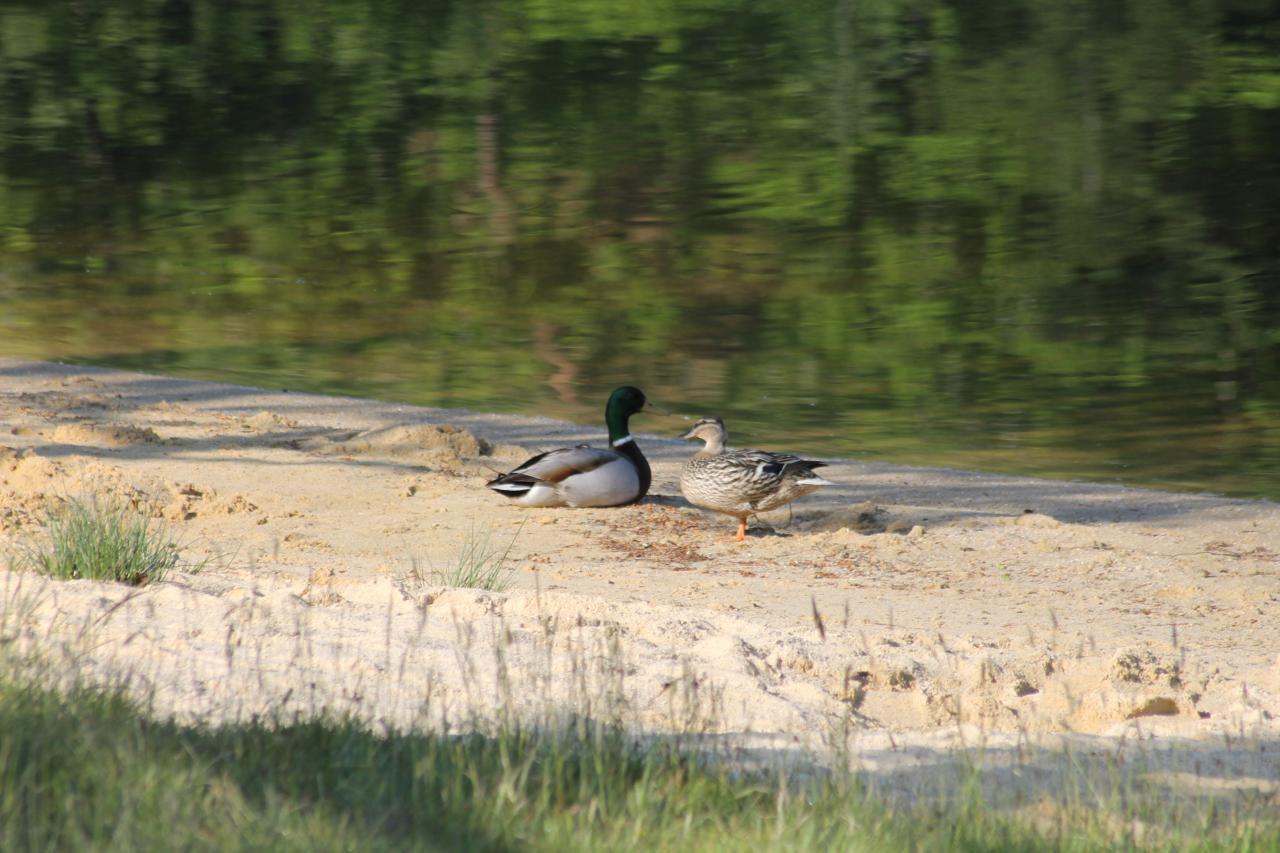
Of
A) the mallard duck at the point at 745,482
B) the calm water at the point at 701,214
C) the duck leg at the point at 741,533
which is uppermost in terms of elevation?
the mallard duck at the point at 745,482

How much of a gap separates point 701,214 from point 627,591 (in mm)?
11753

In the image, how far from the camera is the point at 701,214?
18547mm

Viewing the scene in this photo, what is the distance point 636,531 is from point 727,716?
334 cm

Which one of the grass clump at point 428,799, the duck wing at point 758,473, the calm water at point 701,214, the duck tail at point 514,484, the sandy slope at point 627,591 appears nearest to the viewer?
the grass clump at point 428,799

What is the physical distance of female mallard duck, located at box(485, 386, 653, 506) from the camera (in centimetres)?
868

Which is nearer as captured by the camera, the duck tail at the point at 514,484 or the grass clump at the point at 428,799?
the grass clump at the point at 428,799

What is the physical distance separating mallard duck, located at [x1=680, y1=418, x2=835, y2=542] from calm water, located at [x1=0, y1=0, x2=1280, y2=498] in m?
2.42

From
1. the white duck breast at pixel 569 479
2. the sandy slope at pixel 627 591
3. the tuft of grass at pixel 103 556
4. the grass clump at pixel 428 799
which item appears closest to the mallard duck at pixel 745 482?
the sandy slope at pixel 627 591

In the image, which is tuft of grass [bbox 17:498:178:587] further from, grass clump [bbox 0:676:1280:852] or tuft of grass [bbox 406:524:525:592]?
grass clump [bbox 0:676:1280:852]

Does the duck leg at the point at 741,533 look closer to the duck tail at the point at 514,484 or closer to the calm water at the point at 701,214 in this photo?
the duck tail at the point at 514,484

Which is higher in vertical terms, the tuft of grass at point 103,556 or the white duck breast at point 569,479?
the tuft of grass at point 103,556

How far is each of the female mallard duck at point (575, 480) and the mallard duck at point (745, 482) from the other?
50cm

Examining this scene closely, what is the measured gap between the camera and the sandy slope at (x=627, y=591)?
5148mm

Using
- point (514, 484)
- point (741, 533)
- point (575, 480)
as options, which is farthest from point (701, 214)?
point (741, 533)
